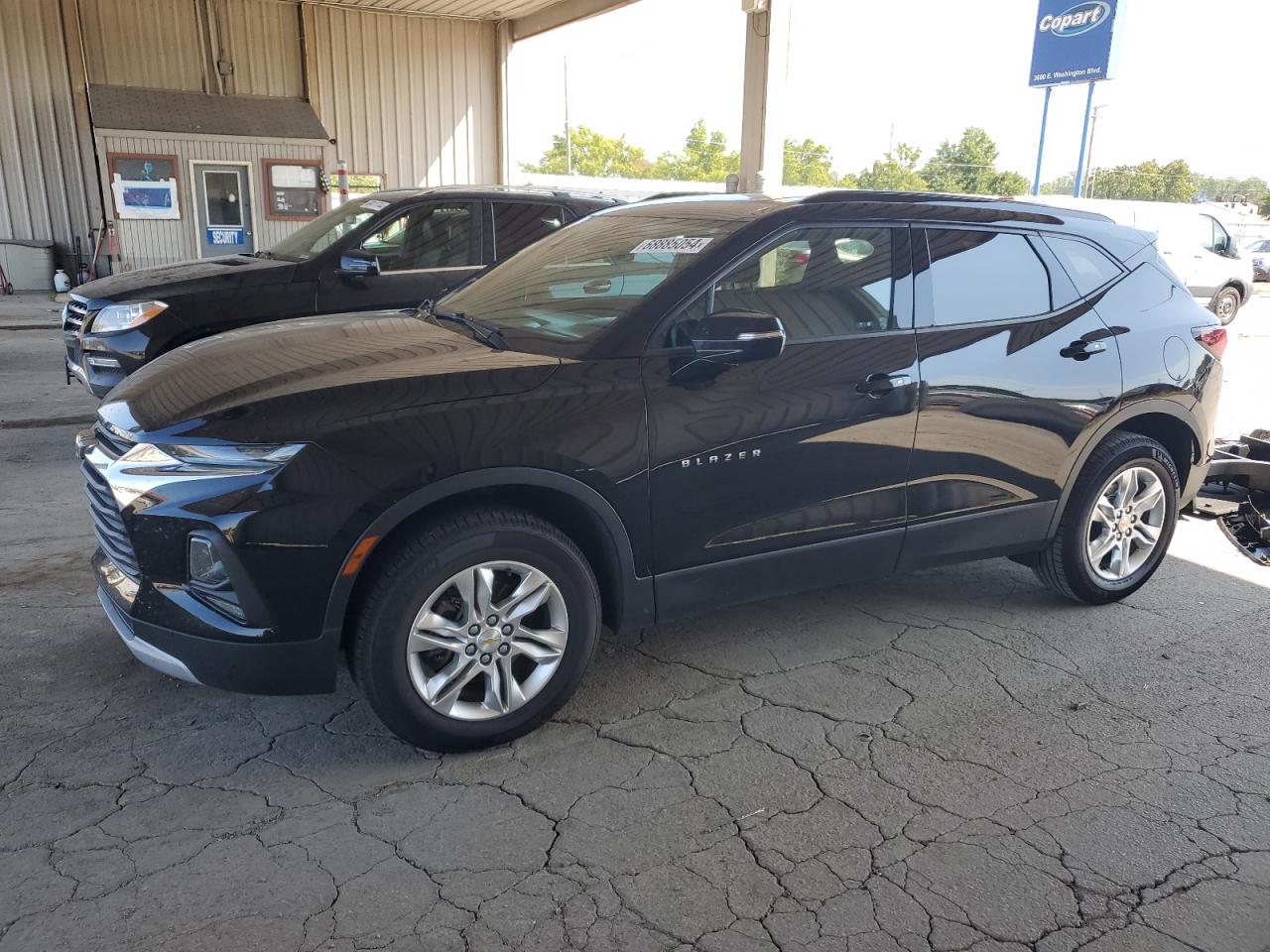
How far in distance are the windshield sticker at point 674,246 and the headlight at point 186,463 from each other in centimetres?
159

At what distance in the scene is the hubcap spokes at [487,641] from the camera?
9.89ft

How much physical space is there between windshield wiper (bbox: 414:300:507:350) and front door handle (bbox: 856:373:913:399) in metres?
1.34

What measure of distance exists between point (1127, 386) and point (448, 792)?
11.0 feet

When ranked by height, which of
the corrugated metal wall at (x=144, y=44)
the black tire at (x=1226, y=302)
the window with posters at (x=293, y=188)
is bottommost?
the black tire at (x=1226, y=302)

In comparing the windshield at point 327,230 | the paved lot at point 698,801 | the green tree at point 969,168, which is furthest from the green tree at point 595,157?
the paved lot at point 698,801

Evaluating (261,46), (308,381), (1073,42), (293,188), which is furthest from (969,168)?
(308,381)

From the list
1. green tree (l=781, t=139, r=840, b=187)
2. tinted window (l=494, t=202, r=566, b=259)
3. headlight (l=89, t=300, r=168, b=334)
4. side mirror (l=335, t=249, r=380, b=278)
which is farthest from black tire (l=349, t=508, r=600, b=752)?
green tree (l=781, t=139, r=840, b=187)

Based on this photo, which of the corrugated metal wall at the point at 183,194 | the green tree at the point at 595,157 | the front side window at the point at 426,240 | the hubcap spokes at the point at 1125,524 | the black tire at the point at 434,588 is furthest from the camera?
the green tree at the point at 595,157

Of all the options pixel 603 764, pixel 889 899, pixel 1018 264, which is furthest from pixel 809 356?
pixel 889 899

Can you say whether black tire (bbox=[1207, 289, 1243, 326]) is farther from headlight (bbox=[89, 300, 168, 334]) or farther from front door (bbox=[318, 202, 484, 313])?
headlight (bbox=[89, 300, 168, 334])

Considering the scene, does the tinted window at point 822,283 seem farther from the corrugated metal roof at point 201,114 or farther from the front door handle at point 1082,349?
the corrugated metal roof at point 201,114

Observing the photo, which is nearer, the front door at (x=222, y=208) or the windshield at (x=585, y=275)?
the windshield at (x=585, y=275)

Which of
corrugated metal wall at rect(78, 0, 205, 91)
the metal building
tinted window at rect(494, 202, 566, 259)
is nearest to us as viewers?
tinted window at rect(494, 202, 566, 259)

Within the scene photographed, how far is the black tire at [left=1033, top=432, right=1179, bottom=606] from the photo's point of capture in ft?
14.3
